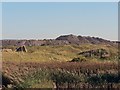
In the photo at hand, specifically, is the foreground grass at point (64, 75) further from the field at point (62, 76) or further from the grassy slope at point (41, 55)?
the grassy slope at point (41, 55)

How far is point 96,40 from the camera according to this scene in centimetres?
13400

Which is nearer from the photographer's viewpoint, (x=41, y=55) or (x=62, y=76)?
(x=62, y=76)

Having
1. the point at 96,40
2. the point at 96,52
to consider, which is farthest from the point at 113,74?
the point at 96,40

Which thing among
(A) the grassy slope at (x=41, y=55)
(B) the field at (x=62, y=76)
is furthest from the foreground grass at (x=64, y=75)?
(A) the grassy slope at (x=41, y=55)

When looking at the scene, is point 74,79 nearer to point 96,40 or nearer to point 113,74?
point 113,74

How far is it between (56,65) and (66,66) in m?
1.15

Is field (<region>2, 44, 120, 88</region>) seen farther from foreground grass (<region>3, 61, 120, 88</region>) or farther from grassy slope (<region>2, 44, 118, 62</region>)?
grassy slope (<region>2, 44, 118, 62</region>)

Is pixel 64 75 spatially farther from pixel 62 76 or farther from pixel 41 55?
pixel 41 55

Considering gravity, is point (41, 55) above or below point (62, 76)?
below

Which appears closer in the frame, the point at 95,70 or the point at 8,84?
the point at 8,84

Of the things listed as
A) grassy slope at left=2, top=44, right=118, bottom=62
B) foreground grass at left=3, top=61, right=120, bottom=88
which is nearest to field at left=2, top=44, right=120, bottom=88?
foreground grass at left=3, top=61, right=120, bottom=88

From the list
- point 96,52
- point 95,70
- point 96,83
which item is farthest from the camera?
point 96,52

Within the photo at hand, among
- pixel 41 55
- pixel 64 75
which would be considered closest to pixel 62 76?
pixel 64 75

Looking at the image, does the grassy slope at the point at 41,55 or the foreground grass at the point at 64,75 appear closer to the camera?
the foreground grass at the point at 64,75
